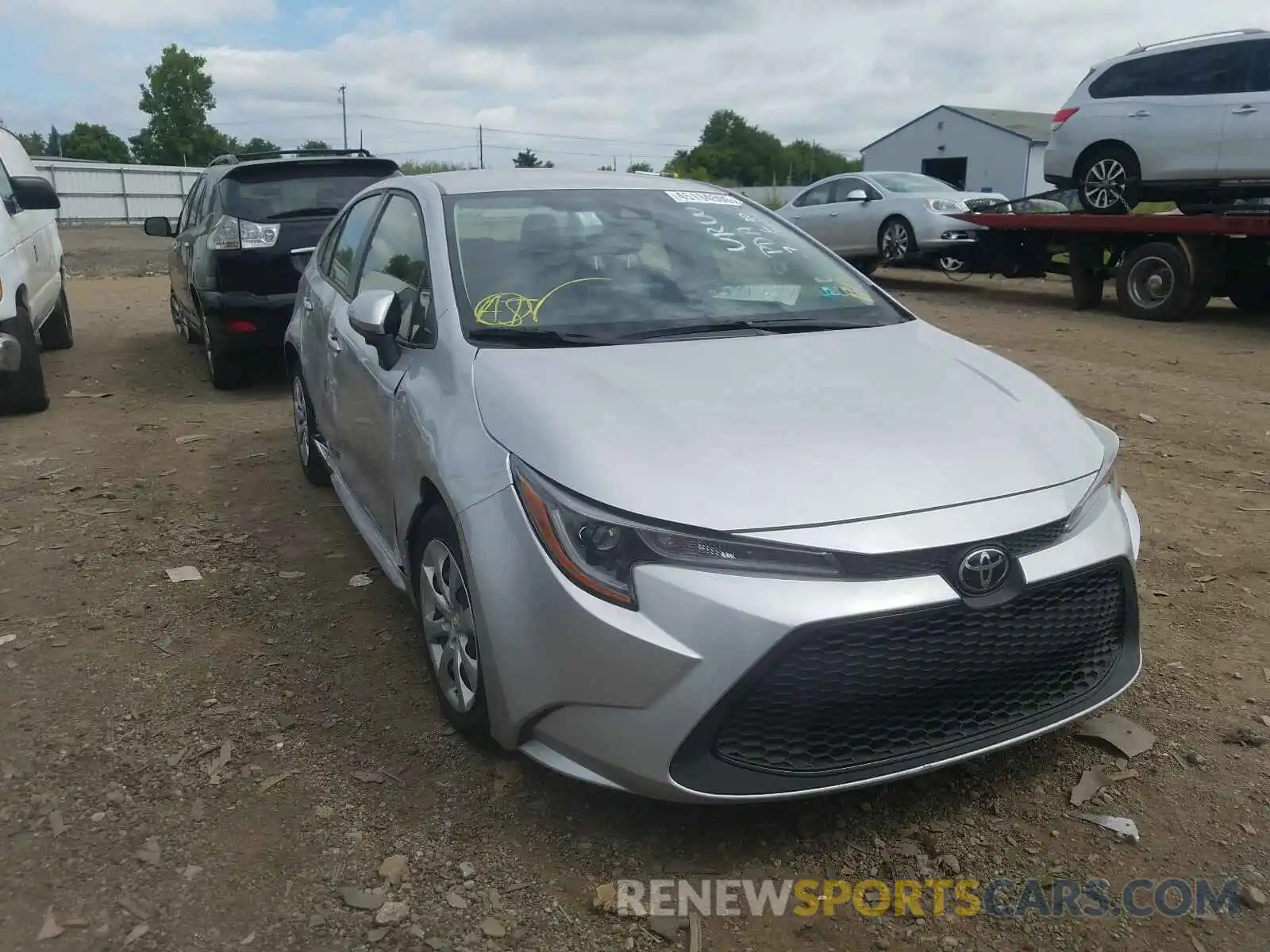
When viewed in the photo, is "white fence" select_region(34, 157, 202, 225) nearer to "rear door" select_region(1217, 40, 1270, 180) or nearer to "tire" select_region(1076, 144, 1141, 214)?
"tire" select_region(1076, 144, 1141, 214)

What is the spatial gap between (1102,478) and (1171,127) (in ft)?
32.7

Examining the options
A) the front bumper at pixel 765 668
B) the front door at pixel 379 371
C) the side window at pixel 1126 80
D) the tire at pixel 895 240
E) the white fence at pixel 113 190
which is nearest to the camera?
the front bumper at pixel 765 668

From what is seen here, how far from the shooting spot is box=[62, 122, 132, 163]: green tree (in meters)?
74.8

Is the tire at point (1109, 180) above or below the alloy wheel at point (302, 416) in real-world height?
above

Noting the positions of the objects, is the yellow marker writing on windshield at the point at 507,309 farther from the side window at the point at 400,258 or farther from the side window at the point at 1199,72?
the side window at the point at 1199,72

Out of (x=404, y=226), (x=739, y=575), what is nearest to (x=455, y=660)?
(x=739, y=575)

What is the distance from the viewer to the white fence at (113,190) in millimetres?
35312

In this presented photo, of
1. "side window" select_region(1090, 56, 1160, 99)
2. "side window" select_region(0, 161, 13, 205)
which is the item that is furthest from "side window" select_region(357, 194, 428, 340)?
"side window" select_region(1090, 56, 1160, 99)

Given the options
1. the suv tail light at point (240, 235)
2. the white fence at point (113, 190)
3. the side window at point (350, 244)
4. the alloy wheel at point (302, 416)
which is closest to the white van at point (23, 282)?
the suv tail light at point (240, 235)

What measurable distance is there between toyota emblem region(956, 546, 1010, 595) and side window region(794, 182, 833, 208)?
15.0m

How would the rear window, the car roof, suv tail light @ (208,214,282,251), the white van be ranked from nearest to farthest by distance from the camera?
the car roof → the white van → suv tail light @ (208,214,282,251) → the rear window

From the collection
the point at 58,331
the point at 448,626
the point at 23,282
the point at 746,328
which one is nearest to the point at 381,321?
the point at 448,626

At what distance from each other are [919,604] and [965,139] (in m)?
45.3

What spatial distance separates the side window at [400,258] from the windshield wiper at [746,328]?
810 millimetres
